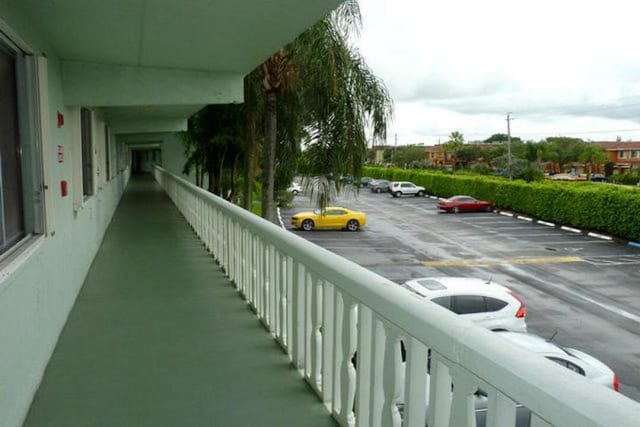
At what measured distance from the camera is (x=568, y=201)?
27875 mm

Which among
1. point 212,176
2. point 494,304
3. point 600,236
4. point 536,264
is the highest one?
point 212,176

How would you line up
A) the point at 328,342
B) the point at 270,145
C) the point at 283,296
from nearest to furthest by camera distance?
the point at 328,342 < the point at 283,296 < the point at 270,145

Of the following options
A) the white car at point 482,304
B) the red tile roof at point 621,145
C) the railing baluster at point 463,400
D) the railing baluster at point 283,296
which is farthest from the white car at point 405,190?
the red tile roof at point 621,145

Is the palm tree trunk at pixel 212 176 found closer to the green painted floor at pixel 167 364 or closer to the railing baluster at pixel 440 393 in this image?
the green painted floor at pixel 167 364

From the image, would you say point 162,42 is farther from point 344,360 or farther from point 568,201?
point 568,201

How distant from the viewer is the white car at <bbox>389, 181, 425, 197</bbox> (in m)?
45.3

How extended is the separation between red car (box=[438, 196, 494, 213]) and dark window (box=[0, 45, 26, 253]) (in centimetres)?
3308

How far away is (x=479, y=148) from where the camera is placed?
273 feet

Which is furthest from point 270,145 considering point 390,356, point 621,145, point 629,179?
point 621,145

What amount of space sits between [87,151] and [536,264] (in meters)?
16.5

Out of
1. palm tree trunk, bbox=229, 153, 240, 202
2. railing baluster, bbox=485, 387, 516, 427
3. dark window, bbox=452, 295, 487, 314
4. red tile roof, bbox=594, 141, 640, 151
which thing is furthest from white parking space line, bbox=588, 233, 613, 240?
red tile roof, bbox=594, 141, 640, 151

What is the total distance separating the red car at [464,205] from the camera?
114 ft

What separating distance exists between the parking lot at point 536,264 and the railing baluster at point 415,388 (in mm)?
8520

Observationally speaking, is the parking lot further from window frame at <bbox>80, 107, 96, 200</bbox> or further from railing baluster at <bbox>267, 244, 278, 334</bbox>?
railing baluster at <bbox>267, 244, 278, 334</bbox>
